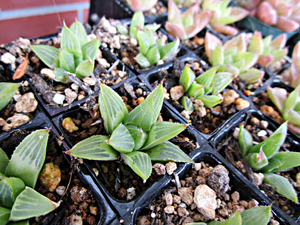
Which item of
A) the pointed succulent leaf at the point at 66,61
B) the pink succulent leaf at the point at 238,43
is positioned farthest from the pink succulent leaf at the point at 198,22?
the pointed succulent leaf at the point at 66,61

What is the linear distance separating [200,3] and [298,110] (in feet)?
3.44

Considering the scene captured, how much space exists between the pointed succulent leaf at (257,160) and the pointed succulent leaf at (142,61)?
66 centimetres

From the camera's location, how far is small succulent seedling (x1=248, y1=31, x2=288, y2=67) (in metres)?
1.29

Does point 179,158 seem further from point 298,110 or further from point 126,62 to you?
point 298,110

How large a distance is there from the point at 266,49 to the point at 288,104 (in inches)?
19.5

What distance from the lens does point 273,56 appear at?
1304 millimetres

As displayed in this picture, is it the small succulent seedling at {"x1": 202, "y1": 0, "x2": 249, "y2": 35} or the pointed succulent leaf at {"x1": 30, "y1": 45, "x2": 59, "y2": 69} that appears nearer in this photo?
the pointed succulent leaf at {"x1": 30, "y1": 45, "x2": 59, "y2": 69}

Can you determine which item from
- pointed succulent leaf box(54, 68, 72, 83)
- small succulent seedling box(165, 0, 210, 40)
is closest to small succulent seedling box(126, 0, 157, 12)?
small succulent seedling box(165, 0, 210, 40)

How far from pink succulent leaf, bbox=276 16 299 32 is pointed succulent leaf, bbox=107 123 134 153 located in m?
1.57

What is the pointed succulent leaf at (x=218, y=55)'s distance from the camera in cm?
114

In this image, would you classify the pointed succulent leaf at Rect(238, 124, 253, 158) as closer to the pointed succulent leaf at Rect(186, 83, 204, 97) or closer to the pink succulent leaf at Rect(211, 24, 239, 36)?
the pointed succulent leaf at Rect(186, 83, 204, 97)

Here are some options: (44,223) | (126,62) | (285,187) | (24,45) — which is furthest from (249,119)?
(24,45)

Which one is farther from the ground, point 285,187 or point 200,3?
point 200,3

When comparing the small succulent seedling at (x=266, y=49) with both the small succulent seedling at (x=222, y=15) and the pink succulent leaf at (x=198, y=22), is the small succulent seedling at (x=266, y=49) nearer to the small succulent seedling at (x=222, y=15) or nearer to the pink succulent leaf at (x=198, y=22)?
the small succulent seedling at (x=222, y=15)
